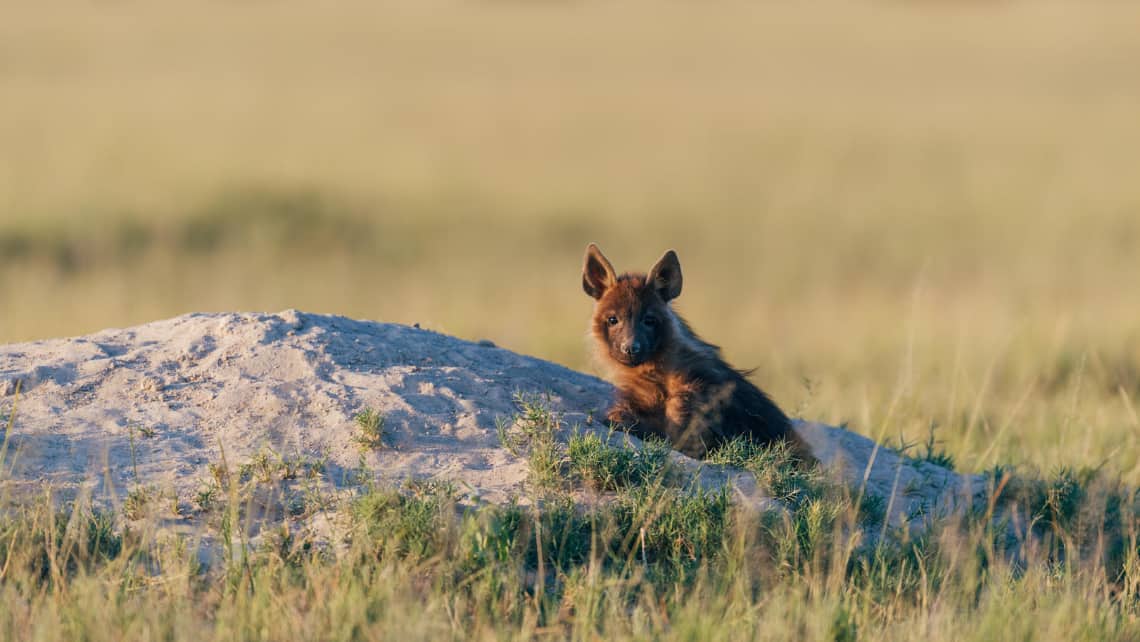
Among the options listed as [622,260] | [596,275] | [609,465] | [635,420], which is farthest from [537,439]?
[622,260]

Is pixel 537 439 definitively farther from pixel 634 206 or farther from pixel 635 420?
pixel 634 206

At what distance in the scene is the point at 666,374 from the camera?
6328 millimetres

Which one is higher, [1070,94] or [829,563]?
[1070,94]

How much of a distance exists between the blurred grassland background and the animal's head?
1.48 meters

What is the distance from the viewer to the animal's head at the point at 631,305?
621 centimetres

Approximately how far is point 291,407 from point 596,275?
1.61 m

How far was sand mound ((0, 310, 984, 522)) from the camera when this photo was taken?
18.5 ft

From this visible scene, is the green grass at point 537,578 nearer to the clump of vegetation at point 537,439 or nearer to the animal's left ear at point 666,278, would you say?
the clump of vegetation at point 537,439

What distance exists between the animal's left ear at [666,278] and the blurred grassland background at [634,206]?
1445mm

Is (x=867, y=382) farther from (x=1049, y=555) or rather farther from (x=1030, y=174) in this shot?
(x=1030, y=174)

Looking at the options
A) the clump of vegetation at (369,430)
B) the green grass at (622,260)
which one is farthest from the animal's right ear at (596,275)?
the clump of vegetation at (369,430)

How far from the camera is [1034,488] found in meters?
6.60

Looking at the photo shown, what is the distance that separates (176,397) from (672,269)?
241 cm

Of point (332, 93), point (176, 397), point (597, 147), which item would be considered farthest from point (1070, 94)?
point (176, 397)
